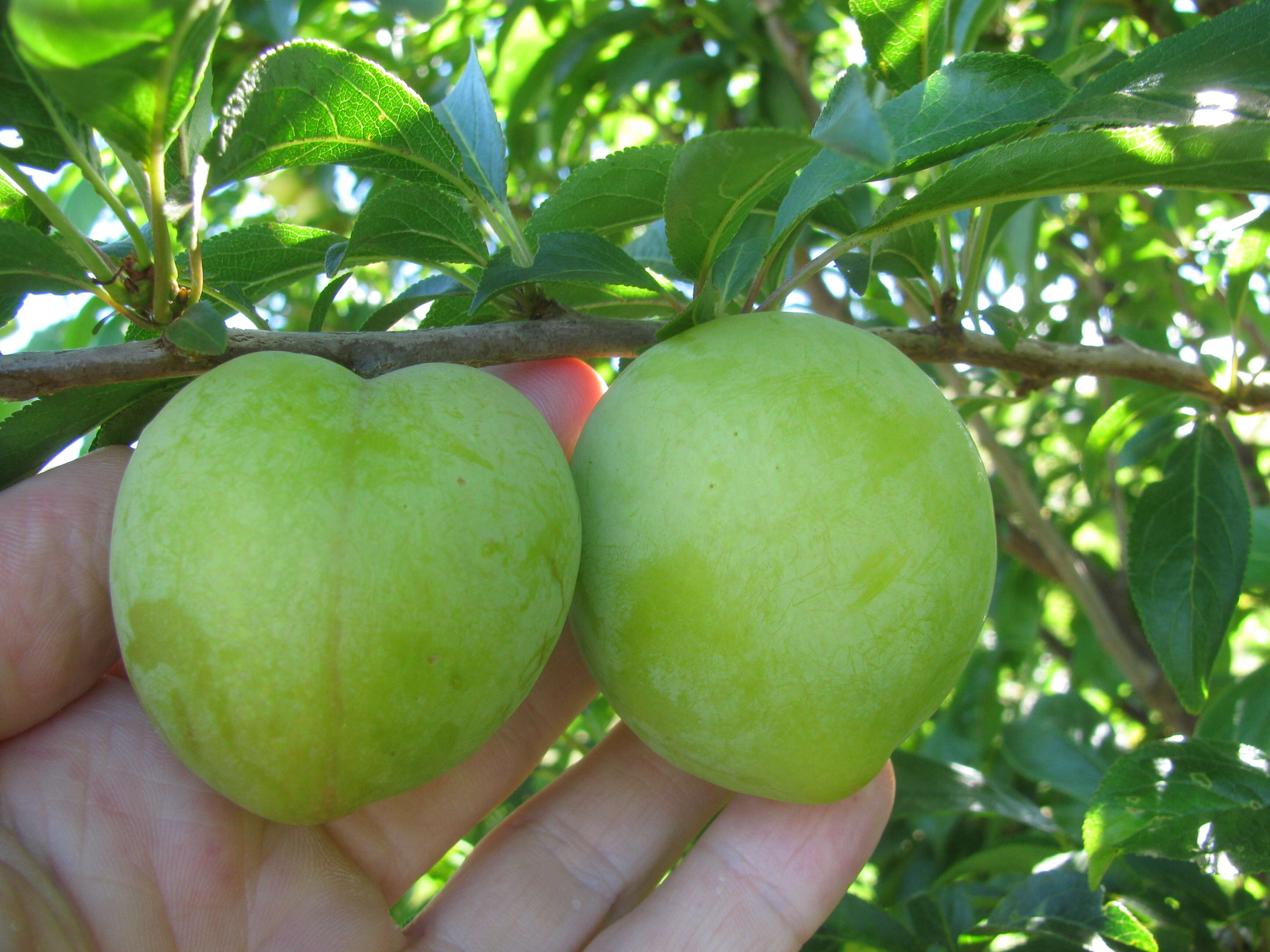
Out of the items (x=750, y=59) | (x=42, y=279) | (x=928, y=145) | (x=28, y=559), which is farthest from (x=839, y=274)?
(x=750, y=59)

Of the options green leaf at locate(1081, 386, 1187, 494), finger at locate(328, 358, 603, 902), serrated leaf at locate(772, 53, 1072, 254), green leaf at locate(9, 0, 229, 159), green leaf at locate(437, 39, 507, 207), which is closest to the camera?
green leaf at locate(9, 0, 229, 159)

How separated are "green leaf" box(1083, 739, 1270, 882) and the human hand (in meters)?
0.22

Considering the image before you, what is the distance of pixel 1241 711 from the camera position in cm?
125

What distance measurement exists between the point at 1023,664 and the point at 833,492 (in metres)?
1.41

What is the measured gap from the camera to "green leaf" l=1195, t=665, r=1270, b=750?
123 cm

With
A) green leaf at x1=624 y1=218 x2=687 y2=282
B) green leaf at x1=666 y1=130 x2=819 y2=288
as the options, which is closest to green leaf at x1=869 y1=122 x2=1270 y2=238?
green leaf at x1=666 y1=130 x2=819 y2=288

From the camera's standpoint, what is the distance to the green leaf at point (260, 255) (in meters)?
0.87

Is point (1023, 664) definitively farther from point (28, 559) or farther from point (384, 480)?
point (28, 559)

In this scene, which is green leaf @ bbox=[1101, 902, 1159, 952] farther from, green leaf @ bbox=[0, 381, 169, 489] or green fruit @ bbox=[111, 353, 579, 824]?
green leaf @ bbox=[0, 381, 169, 489]

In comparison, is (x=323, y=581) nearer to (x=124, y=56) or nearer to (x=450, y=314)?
(x=124, y=56)

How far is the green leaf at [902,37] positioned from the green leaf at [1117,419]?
53cm

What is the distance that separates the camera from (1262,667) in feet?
4.12

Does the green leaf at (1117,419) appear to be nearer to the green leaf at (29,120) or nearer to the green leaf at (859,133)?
the green leaf at (859,133)

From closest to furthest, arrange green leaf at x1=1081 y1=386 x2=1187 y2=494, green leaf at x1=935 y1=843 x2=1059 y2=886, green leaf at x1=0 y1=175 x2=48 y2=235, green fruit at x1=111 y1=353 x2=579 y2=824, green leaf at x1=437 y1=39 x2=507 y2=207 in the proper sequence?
green fruit at x1=111 y1=353 x2=579 y2=824
green leaf at x1=0 y1=175 x2=48 y2=235
green leaf at x1=437 y1=39 x2=507 y2=207
green leaf at x1=1081 y1=386 x2=1187 y2=494
green leaf at x1=935 y1=843 x2=1059 y2=886
